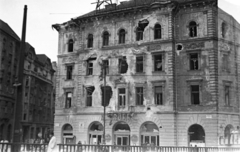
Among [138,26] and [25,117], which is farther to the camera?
[25,117]

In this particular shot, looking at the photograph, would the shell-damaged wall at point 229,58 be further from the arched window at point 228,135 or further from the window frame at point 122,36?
the window frame at point 122,36

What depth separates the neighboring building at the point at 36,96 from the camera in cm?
5875

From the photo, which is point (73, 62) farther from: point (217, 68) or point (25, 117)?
point (25, 117)

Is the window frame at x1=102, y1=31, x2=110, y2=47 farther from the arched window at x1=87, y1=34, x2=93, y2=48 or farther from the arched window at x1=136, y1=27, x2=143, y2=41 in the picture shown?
the arched window at x1=136, y1=27, x2=143, y2=41

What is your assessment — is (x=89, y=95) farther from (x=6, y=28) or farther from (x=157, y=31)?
(x=6, y=28)

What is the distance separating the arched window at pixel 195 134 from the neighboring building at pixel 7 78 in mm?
27778

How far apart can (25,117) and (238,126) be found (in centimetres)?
3971

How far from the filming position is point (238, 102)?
32188mm

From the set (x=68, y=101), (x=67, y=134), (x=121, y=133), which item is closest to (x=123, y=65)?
(x=121, y=133)

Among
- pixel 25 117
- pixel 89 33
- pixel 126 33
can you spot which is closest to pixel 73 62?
pixel 89 33

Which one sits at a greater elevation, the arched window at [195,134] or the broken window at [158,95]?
the broken window at [158,95]

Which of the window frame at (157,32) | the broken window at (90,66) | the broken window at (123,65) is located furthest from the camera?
the broken window at (90,66)

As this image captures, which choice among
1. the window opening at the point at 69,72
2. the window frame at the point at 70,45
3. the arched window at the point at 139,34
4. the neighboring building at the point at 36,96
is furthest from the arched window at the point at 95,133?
the neighboring building at the point at 36,96

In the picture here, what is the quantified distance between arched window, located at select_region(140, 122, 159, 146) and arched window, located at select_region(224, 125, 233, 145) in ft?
21.7
